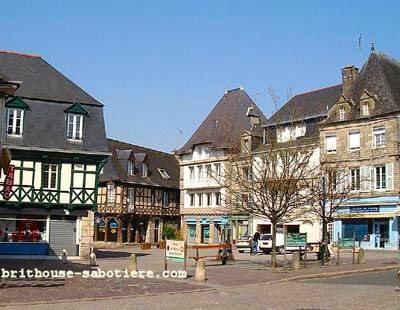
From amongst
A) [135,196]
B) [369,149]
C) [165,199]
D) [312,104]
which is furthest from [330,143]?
[165,199]

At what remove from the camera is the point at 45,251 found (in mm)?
29297

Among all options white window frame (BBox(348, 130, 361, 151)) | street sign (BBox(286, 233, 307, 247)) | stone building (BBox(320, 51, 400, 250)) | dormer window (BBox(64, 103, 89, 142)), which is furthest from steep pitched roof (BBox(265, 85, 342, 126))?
street sign (BBox(286, 233, 307, 247))

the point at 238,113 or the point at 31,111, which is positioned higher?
the point at 238,113

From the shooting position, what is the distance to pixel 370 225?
4281 cm

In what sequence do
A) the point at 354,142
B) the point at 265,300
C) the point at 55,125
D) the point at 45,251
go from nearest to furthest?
the point at 265,300, the point at 45,251, the point at 55,125, the point at 354,142

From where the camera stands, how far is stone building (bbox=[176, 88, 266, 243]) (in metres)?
55.2

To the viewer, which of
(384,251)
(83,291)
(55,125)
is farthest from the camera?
(384,251)

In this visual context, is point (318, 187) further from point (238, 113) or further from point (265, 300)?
point (238, 113)

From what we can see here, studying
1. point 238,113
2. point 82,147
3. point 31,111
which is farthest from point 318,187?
point 238,113

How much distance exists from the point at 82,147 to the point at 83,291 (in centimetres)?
1612

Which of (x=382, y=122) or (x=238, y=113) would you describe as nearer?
(x=382, y=122)

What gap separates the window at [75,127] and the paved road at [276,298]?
15954 mm

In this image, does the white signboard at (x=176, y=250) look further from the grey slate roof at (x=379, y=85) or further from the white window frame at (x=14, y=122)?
the grey slate roof at (x=379, y=85)

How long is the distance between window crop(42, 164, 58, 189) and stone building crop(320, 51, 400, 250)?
61.8 ft
